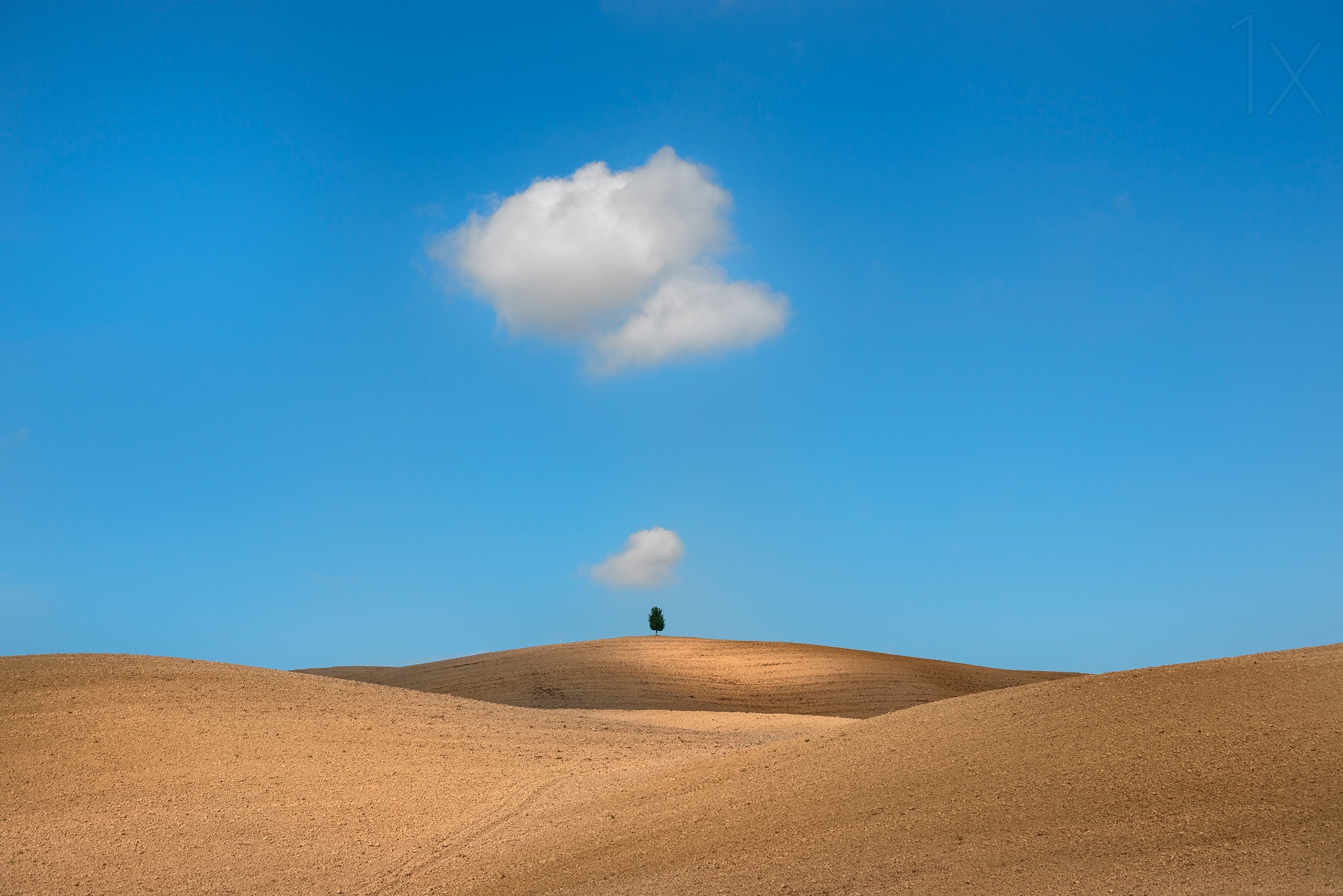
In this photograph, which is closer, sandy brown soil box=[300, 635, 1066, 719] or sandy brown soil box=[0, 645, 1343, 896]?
sandy brown soil box=[0, 645, 1343, 896]

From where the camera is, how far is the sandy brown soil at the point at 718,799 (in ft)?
21.1

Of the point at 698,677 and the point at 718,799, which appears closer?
the point at 718,799

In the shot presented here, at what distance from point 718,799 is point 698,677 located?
51.7 feet

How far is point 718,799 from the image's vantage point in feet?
29.7

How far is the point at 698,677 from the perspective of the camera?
2459 centimetres

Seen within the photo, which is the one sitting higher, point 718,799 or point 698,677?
point 698,677

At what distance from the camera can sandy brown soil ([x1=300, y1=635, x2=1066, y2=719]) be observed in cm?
2233

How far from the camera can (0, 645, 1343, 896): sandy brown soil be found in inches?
253

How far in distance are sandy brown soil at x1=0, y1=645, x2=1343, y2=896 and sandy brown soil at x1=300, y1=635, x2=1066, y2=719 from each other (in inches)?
342

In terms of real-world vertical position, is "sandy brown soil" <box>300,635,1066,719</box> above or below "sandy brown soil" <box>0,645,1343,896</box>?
above

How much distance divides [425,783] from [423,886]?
318 centimetres

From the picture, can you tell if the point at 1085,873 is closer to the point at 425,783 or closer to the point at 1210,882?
the point at 1210,882

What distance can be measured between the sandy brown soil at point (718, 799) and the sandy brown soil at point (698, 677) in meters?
8.69

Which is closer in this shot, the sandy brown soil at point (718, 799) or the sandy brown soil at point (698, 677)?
the sandy brown soil at point (718, 799)
